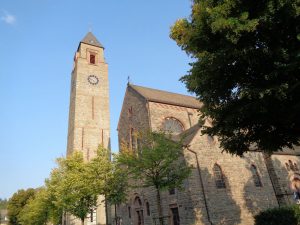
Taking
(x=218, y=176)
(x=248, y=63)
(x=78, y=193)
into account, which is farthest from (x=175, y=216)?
(x=248, y=63)

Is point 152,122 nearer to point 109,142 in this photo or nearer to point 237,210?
point 237,210

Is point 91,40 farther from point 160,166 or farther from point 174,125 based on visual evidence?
point 160,166

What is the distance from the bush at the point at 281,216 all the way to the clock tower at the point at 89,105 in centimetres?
2226

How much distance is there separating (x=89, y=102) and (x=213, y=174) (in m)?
23.4

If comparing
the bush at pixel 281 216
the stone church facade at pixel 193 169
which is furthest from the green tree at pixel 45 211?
the bush at pixel 281 216

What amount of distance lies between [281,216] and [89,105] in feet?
96.0

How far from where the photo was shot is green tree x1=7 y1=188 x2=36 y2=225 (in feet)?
219

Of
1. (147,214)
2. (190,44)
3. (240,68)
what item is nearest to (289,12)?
(240,68)

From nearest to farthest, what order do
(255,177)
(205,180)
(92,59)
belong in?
1. (205,180)
2. (255,177)
3. (92,59)

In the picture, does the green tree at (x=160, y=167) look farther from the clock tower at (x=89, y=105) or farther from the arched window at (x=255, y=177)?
the clock tower at (x=89, y=105)

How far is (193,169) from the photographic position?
21438mm

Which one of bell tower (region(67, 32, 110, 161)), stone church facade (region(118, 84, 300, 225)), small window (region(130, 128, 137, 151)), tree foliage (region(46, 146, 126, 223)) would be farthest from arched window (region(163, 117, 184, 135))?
bell tower (region(67, 32, 110, 161))

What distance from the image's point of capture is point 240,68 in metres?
10.4

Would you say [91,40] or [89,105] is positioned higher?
[91,40]
